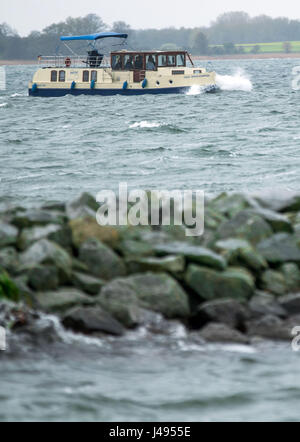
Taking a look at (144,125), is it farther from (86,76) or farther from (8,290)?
(8,290)

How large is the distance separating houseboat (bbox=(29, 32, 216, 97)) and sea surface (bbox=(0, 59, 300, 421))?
0.97 metres

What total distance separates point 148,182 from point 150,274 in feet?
33.9

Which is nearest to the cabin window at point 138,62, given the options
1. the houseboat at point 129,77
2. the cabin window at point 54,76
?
the houseboat at point 129,77

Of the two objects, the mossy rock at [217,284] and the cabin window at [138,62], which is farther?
the cabin window at [138,62]

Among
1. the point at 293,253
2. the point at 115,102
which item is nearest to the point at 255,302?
the point at 293,253

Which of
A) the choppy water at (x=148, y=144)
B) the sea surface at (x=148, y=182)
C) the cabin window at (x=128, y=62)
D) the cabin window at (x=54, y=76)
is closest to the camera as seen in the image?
the sea surface at (x=148, y=182)

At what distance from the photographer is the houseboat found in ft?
154

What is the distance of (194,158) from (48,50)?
112 metres

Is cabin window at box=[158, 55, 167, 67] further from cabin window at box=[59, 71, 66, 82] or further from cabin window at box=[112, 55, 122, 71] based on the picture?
cabin window at box=[59, 71, 66, 82]

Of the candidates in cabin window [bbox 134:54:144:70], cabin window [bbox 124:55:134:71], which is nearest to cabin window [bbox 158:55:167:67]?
cabin window [bbox 134:54:144:70]

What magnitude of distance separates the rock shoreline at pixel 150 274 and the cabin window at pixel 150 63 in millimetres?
38868

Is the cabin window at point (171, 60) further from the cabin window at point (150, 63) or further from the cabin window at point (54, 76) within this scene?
the cabin window at point (54, 76)

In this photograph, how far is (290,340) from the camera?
7.15m

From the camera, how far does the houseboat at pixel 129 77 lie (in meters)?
47.0
